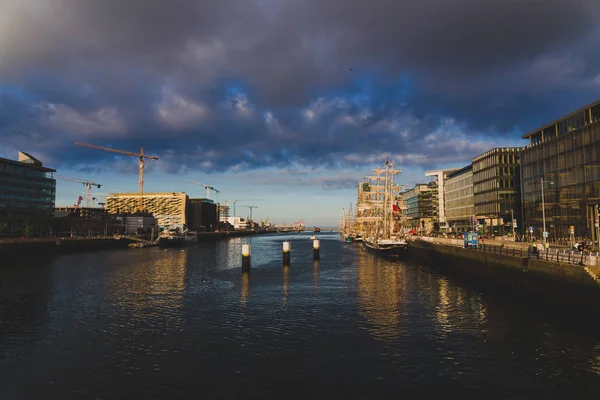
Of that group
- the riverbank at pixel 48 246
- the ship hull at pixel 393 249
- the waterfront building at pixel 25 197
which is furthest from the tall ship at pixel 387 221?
the waterfront building at pixel 25 197

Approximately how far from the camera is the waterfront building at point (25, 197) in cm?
13712

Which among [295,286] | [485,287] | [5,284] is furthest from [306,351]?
[5,284]

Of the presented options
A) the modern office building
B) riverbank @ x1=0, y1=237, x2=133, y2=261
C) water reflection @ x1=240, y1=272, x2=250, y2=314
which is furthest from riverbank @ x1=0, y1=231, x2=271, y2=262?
the modern office building

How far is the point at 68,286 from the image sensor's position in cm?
5366

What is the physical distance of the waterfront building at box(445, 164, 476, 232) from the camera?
521 feet

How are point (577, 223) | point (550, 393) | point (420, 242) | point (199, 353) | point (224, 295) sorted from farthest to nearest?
point (420, 242)
point (577, 223)
point (224, 295)
point (199, 353)
point (550, 393)

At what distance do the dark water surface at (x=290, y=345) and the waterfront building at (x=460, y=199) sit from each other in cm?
11947

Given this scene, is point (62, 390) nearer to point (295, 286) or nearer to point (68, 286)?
point (295, 286)

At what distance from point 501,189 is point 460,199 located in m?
40.1

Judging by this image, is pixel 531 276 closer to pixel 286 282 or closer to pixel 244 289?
pixel 286 282

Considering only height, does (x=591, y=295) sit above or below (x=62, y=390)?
above

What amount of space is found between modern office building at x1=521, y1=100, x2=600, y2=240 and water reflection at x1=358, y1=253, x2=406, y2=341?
106 feet

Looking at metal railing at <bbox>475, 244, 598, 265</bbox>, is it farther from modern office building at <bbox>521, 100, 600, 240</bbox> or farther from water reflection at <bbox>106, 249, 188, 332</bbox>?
water reflection at <bbox>106, 249, 188, 332</bbox>

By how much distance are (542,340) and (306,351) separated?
1610cm
